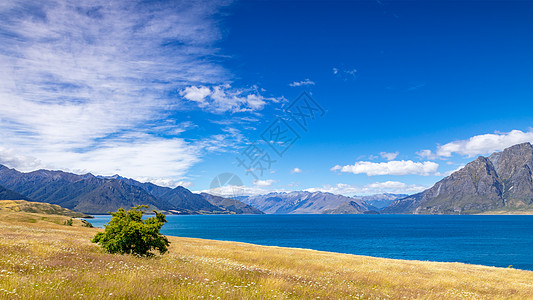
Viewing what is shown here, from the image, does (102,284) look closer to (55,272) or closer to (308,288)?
(55,272)

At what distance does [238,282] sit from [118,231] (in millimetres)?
12207

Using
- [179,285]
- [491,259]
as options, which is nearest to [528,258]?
[491,259]

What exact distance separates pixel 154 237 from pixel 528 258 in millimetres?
111388

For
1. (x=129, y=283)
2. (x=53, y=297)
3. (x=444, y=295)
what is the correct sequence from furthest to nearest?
(x=444, y=295), (x=129, y=283), (x=53, y=297)

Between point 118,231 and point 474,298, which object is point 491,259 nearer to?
point 474,298

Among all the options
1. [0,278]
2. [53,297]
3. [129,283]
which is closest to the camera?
[53,297]

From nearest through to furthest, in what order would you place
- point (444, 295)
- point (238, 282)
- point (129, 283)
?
point (129, 283) < point (238, 282) < point (444, 295)

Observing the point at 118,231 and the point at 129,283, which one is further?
the point at 118,231

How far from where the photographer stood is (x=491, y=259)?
276 ft

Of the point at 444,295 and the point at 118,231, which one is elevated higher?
the point at 118,231

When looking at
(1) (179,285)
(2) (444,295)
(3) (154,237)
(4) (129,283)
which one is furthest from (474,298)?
(3) (154,237)

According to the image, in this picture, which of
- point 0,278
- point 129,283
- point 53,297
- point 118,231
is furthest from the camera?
point 118,231

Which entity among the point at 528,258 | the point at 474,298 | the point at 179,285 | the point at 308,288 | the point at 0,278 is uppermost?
the point at 0,278

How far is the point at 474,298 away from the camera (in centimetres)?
1789
